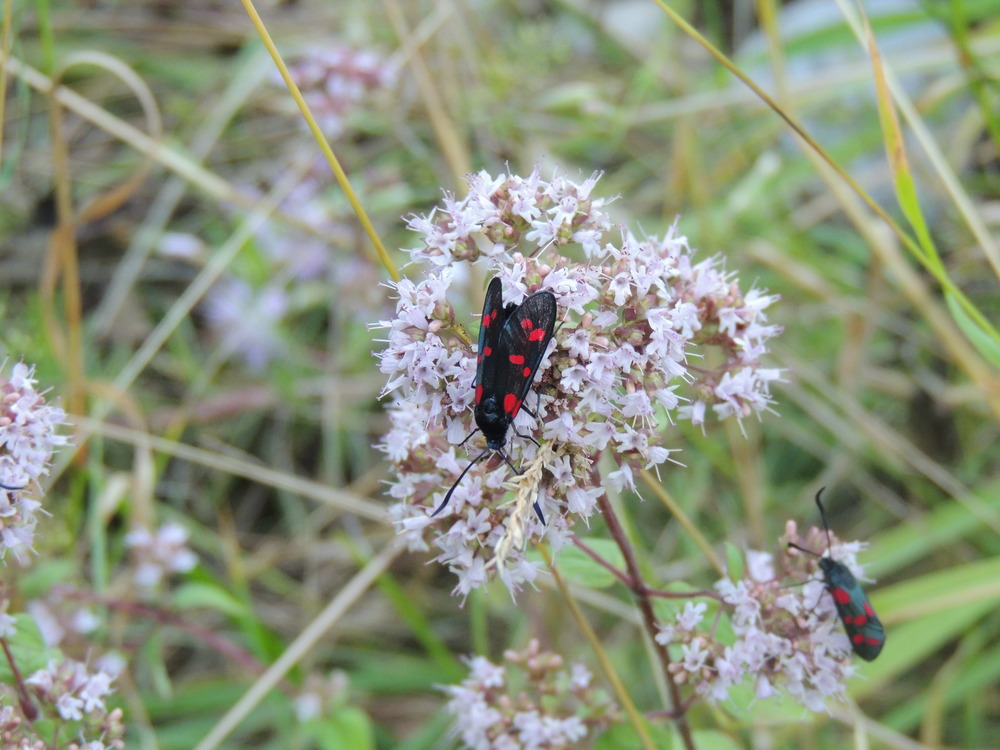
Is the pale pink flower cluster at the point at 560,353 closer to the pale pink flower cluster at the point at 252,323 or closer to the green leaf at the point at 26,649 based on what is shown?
the green leaf at the point at 26,649

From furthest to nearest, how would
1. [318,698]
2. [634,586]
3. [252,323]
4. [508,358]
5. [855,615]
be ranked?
[252,323] < [318,698] < [634,586] < [855,615] < [508,358]

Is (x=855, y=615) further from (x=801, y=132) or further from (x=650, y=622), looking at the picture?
(x=801, y=132)

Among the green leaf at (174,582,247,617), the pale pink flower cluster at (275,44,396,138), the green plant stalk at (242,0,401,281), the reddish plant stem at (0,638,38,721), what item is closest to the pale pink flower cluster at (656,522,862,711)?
the green plant stalk at (242,0,401,281)

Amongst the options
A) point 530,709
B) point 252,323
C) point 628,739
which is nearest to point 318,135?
point 530,709

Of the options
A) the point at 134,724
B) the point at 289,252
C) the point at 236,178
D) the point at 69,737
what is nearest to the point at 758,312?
the point at 69,737

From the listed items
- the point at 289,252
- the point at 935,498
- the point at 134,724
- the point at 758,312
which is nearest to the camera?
the point at 758,312

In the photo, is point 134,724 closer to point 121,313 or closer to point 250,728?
point 250,728
